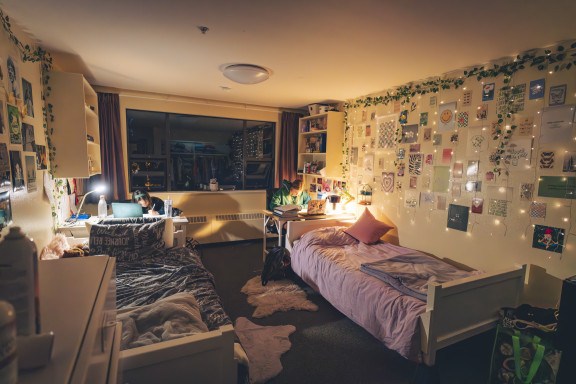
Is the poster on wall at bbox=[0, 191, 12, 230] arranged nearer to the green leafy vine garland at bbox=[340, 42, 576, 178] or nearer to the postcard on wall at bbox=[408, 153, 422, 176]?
the postcard on wall at bbox=[408, 153, 422, 176]

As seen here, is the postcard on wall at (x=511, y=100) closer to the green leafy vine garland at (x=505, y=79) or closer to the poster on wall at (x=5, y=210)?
the green leafy vine garland at (x=505, y=79)

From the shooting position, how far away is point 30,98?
92.3 inches

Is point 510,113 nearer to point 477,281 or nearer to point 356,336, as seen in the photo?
point 477,281

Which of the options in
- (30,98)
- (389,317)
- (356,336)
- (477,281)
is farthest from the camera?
(356,336)

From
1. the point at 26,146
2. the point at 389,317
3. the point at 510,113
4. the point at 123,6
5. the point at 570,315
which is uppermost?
the point at 123,6

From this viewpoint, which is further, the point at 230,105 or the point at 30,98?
the point at 230,105

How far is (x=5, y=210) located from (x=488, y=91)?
153 inches

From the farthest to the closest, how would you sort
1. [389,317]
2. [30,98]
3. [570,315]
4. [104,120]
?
[104,120]
[30,98]
[389,317]
[570,315]

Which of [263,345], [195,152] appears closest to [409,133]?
[263,345]

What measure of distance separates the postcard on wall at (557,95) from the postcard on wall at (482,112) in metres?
0.47

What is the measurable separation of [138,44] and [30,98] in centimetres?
101

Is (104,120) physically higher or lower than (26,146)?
higher

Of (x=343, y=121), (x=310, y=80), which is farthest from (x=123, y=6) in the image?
(x=343, y=121)

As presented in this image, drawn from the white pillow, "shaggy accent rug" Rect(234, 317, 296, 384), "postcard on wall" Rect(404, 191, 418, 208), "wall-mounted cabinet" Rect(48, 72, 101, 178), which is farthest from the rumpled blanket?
"postcard on wall" Rect(404, 191, 418, 208)
